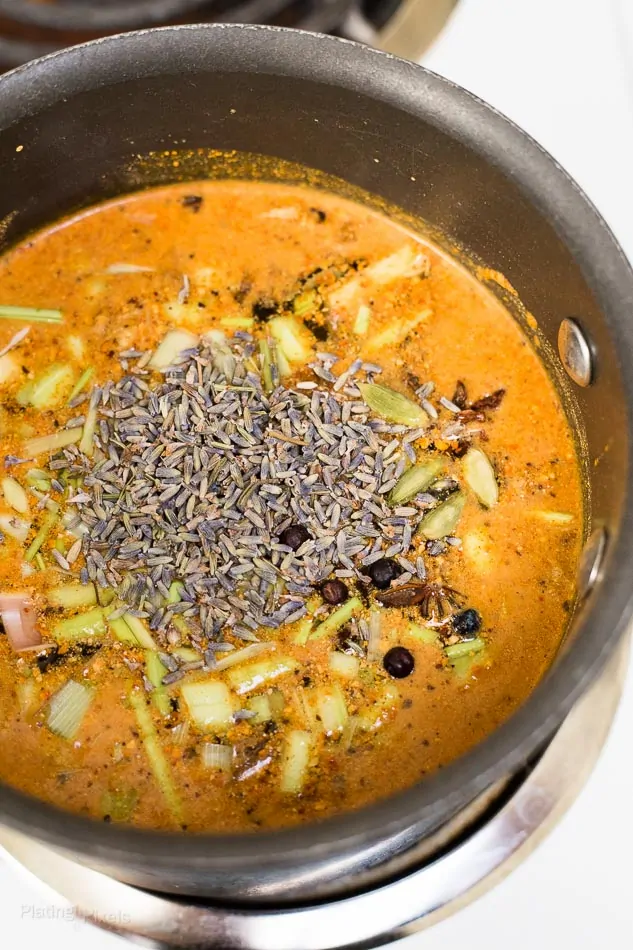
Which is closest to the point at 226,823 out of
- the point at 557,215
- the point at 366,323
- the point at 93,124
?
the point at 366,323

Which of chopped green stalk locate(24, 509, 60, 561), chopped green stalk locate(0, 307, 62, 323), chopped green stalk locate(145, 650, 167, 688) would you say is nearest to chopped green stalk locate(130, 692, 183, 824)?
chopped green stalk locate(145, 650, 167, 688)

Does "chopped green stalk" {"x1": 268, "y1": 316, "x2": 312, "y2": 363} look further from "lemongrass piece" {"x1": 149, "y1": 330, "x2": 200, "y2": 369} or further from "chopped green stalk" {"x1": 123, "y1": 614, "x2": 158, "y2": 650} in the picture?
"chopped green stalk" {"x1": 123, "y1": 614, "x2": 158, "y2": 650}

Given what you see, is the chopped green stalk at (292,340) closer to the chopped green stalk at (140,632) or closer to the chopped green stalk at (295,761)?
the chopped green stalk at (140,632)

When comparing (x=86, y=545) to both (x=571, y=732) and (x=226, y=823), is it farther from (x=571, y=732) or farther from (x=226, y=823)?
(x=571, y=732)

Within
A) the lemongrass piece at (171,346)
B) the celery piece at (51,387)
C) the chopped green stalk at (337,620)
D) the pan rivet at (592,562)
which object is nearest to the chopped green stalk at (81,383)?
the celery piece at (51,387)

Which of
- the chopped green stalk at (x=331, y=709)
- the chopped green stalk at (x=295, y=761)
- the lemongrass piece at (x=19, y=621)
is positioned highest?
the lemongrass piece at (x=19, y=621)

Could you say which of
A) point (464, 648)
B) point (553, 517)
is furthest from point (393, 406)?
point (464, 648)

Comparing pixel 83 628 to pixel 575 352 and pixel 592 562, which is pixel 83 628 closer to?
pixel 592 562
